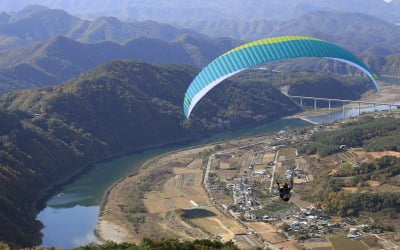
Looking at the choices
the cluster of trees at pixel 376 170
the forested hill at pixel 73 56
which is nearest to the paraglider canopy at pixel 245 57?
the cluster of trees at pixel 376 170

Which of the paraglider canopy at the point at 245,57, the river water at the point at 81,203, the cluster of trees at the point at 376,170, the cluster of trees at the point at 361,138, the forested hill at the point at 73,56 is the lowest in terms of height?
the river water at the point at 81,203

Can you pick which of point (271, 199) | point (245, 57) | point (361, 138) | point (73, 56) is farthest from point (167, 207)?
point (73, 56)

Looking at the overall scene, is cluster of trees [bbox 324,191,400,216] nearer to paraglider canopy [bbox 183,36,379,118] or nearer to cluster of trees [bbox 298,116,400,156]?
cluster of trees [bbox 298,116,400,156]

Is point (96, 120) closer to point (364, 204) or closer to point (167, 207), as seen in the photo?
point (167, 207)

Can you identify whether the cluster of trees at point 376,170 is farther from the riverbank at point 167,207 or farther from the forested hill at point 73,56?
the forested hill at point 73,56

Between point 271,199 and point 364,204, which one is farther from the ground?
point 364,204

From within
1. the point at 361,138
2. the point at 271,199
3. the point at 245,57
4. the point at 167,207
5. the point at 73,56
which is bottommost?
the point at 167,207

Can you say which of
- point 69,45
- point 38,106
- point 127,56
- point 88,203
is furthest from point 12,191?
point 127,56

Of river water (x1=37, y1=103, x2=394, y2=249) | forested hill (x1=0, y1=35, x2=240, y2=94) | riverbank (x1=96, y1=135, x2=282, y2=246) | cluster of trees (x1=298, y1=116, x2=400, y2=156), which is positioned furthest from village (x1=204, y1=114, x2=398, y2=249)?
forested hill (x1=0, y1=35, x2=240, y2=94)
